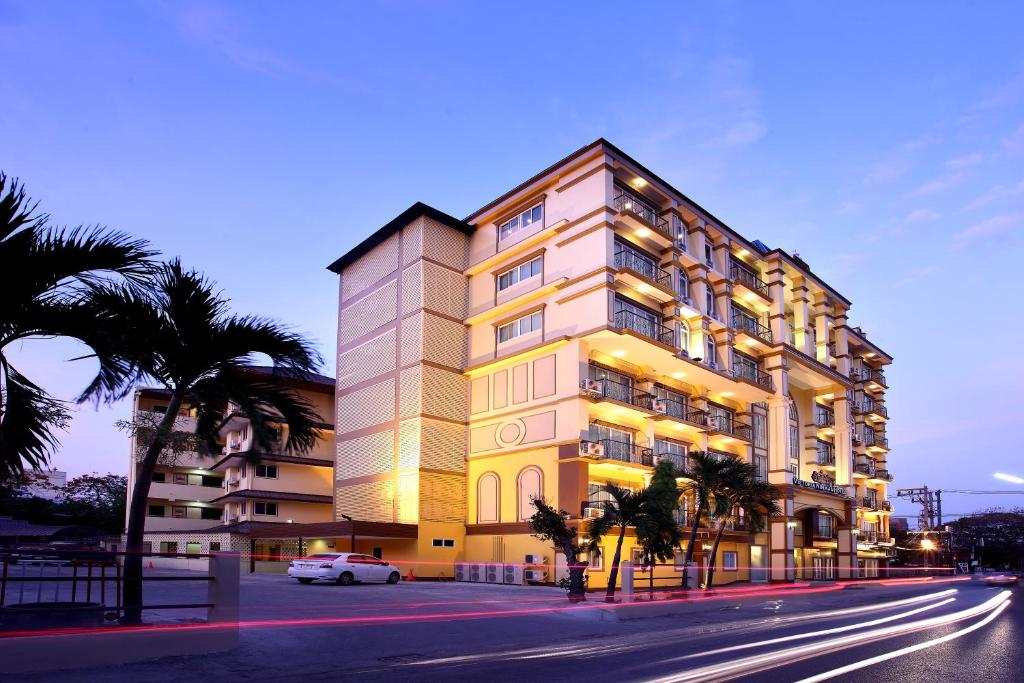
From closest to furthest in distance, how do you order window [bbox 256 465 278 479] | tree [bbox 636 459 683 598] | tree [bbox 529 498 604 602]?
tree [bbox 636 459 683 598]
tree [bbox 529 498 604 602]
window [bbox 256 465 278 479]

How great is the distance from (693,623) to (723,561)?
2900 cm

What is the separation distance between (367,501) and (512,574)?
449 inches

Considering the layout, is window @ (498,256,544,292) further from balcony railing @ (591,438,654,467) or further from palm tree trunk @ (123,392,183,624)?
palm tree trunk @ (123,392,183,624)

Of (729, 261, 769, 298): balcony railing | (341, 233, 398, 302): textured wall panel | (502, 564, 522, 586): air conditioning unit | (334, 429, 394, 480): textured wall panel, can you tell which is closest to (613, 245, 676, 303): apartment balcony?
(729, 261, 769, 298): balcony railing

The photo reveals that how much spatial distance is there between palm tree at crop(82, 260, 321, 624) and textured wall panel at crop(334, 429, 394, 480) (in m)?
31.4

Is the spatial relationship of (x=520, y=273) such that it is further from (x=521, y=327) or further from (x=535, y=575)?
(x=535, y=575)

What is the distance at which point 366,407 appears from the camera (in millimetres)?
49312

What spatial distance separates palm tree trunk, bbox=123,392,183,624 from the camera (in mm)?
13328

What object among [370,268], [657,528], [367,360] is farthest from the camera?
[370,268]

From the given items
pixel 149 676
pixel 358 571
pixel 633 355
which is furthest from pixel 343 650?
pixel 633 355

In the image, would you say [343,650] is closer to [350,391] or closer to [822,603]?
[822,603]

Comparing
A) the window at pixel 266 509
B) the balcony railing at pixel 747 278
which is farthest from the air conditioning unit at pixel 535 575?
the balcony railing at pixel 747 278

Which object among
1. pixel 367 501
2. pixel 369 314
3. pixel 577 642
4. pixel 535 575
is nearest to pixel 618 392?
pixel 535 575

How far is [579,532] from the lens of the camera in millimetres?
38188
